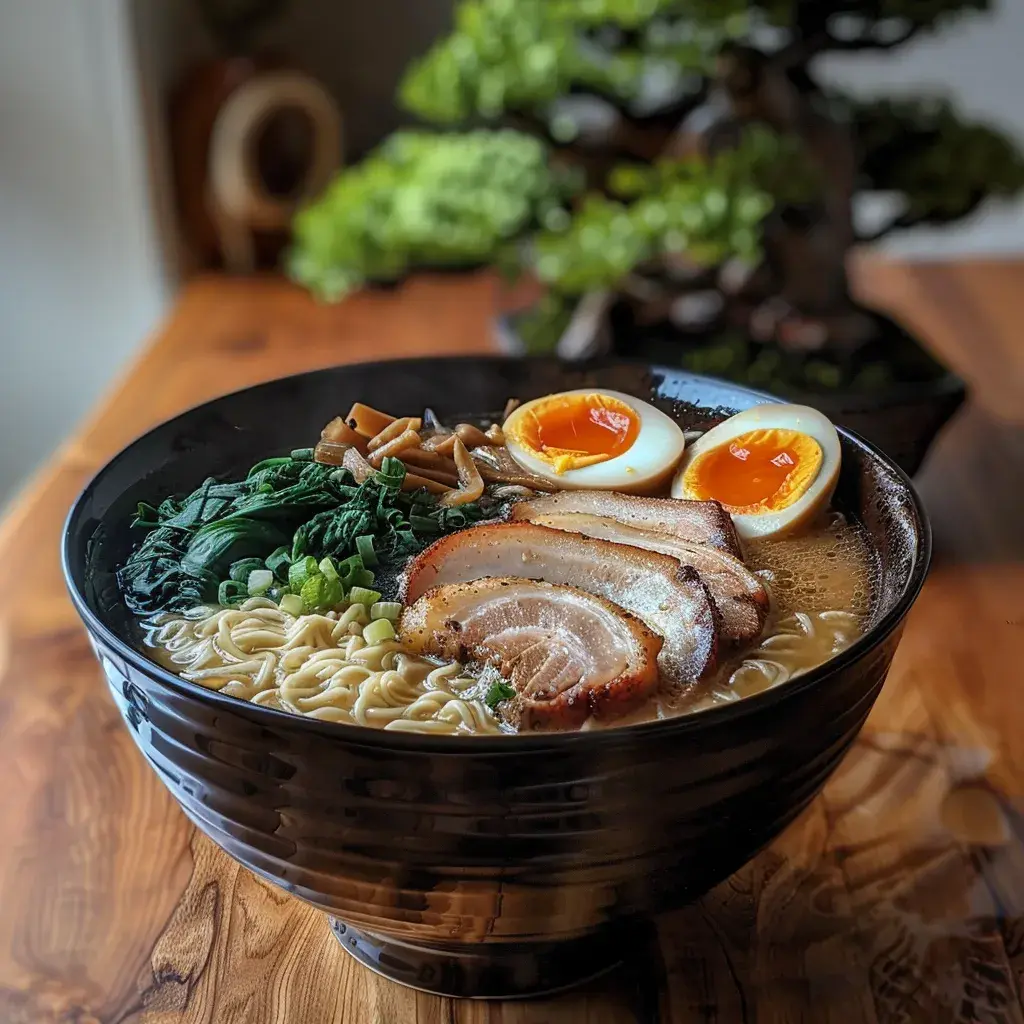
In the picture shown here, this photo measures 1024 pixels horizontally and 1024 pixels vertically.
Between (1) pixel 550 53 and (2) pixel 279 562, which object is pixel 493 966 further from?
(1) pixel 550 53

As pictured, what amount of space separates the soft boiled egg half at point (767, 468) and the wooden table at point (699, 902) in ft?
1.03

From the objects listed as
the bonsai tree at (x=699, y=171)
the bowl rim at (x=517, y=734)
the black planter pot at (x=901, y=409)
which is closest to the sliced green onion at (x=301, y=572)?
the bowl rim at (x=517, y=734)

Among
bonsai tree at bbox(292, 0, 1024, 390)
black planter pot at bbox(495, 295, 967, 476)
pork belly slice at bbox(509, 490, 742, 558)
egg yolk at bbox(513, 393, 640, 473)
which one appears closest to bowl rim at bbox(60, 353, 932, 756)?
pork belly slice at bbox(509, 490, 742, 558)

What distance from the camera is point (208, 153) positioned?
11.0 feet

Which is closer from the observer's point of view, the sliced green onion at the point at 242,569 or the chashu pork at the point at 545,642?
the chashu pork at the point at 545,642

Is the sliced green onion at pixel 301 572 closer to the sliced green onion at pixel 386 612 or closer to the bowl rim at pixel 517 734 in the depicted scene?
the sliced green onion at pixel 386 612

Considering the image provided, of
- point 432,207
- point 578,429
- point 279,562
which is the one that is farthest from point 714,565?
point 432,207

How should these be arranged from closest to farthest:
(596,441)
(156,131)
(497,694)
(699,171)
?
(497,694) → (596,441) → (699,171) → (156,131)

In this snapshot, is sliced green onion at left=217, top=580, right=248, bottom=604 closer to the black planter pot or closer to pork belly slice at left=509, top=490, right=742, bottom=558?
pork belly slice at left=509, top=490, right=742, bottom=558

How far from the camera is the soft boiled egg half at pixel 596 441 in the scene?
1260 millimetres

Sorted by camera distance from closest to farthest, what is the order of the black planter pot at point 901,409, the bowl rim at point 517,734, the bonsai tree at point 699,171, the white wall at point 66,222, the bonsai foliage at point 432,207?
the bowl rim at point 517,734 < the black planter pot at point 901,409 < the bonsai tree at point 699,171 < the bonsai foliage at point 432,207 < the white wall at point 66,222

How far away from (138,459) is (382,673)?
1.17ft

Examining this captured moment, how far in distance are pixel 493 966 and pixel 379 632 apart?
291 millimetres

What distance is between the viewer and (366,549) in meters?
1.10
